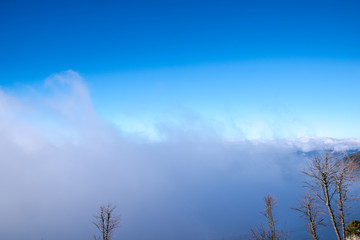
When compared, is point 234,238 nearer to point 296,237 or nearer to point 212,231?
point 212,231

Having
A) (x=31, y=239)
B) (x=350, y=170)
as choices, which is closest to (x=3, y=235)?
(x=31, y=239)

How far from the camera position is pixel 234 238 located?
131375 mm

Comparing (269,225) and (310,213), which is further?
(269,225)

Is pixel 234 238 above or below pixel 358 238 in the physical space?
below

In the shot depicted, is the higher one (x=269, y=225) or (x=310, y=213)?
(x=310, y=213)

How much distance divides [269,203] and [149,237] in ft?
490

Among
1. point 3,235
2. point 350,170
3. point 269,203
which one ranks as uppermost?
point 350,170

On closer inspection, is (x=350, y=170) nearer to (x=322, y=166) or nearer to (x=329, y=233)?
(x=322, y=166)

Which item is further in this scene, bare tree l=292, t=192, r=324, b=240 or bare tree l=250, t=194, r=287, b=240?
bare tree l=292, t=192, r=324, b=240

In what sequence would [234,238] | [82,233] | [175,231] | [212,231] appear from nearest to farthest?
[234,238], [212,231], [175,231], [82,233]

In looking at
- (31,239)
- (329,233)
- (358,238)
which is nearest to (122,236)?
(31,239)

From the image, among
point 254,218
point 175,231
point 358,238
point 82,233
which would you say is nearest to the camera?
point 358,238

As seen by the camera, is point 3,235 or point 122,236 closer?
point 122,236

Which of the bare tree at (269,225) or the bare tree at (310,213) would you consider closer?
the bare tree at (269,225)
